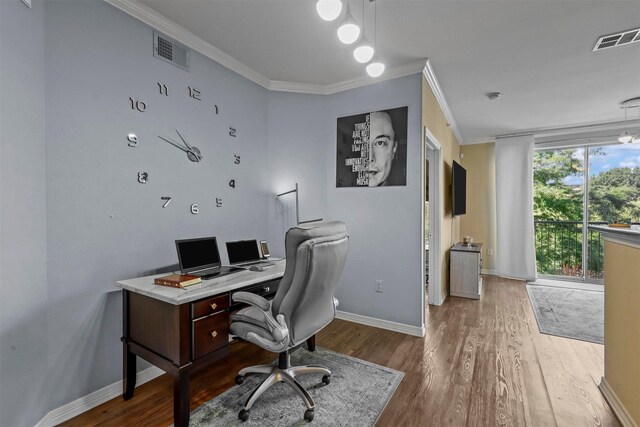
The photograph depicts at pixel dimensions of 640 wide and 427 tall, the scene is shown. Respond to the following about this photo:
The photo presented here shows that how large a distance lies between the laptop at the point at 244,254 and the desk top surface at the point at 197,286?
34 cm

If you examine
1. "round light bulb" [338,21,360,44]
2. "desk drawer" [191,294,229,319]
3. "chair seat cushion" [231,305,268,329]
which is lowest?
"chair seat cushion" [231,305,268,329]

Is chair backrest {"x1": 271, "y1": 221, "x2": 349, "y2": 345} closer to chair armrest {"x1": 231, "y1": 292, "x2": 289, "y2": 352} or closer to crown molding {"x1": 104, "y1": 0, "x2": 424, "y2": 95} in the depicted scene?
chair armrest {"x1": 231, "y1": 292, "x2": 289, "y2": 352}

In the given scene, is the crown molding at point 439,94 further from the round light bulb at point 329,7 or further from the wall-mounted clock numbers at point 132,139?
the wall-mounted clock numbers at point 132,139

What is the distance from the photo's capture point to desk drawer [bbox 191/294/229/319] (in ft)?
5.34

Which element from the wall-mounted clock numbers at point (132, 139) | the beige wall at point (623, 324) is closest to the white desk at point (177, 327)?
the wall-mounted clock numbers at point (132, 139)

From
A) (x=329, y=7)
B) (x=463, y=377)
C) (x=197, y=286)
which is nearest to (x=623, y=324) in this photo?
(x=463, y=377)

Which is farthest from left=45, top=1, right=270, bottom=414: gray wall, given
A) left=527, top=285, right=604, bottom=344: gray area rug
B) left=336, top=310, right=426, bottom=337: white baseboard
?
left=527, top=285, right=604, bottom=344: gray area rug

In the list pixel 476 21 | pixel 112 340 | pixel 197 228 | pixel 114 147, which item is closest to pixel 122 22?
pixel 114 147

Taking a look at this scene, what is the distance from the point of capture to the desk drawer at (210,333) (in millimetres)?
1641

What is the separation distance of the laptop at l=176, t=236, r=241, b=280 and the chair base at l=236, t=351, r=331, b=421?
29.3 inches

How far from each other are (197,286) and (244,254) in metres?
0.84

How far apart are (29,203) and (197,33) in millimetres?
1814

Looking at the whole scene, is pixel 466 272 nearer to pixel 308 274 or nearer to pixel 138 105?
pixel 308 274

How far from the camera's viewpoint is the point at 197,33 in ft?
7.89
